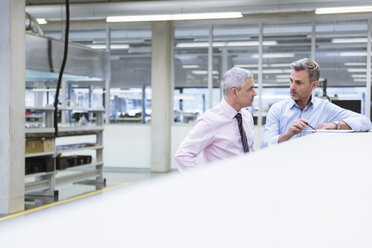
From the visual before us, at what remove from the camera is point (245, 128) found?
2746mm

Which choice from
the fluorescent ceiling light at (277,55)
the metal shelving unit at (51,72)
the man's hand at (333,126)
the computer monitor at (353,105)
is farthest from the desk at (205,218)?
the fluorescent ceiling light at (277,55)

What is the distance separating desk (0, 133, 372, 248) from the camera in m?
0.24

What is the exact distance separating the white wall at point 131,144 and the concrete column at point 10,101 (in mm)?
5028

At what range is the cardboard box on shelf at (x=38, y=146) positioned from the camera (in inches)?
255

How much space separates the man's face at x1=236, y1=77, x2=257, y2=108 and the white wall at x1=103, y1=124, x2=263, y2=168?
7.36 meters

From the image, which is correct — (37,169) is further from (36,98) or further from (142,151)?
(36,98)

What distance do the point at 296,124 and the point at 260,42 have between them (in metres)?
7.84

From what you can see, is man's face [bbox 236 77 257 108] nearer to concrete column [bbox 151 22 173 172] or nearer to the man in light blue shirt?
the man in light blue shirt

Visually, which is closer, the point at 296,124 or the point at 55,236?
the point at 55,236

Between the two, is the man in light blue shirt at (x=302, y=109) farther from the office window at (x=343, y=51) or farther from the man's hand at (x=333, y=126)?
the office window at (x=343, y=51)

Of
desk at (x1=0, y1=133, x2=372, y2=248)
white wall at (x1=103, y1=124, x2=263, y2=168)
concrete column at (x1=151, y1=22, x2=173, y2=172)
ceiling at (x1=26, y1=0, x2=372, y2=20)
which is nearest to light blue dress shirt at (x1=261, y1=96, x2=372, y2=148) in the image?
desk at (x1=0, y1=133, x2=372, y2=248)

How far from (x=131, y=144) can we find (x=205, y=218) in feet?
33.6

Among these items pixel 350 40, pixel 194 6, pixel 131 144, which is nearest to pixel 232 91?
pixel 194 6

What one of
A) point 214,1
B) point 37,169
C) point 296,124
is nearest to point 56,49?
point 37,169
